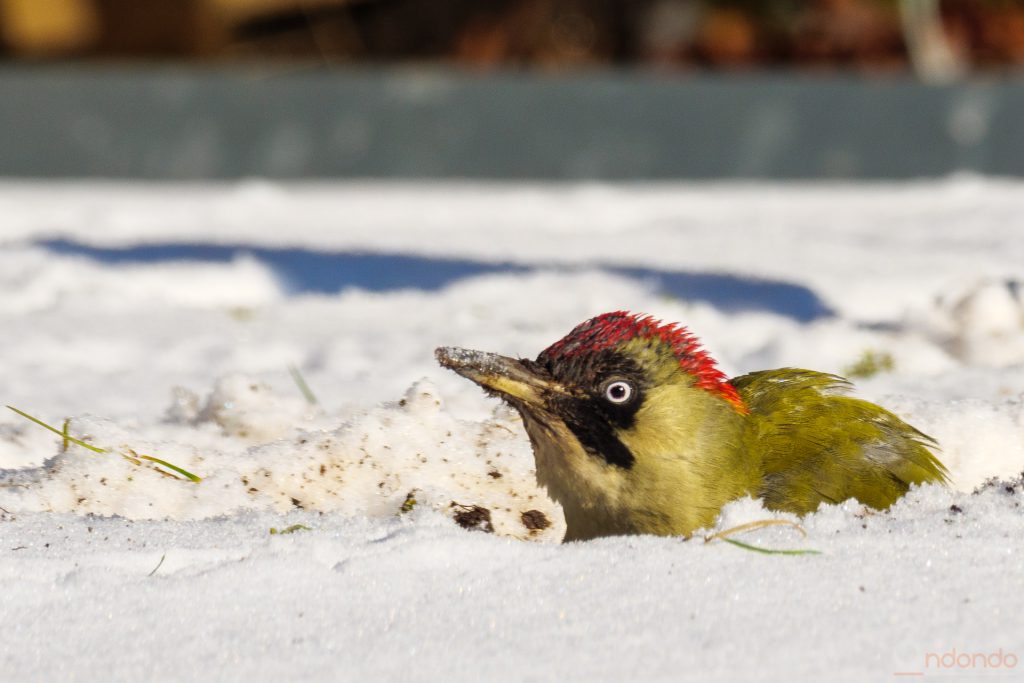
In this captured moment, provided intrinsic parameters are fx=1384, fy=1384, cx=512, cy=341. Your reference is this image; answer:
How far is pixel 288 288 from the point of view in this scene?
13.3ft

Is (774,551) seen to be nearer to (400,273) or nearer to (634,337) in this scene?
(634,337)

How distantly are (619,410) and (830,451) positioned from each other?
1.04ft

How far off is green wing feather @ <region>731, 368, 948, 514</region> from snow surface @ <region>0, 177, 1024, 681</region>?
0.15 ft

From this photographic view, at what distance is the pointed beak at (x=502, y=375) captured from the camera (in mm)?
1946

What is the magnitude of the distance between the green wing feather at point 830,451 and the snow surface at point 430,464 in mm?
46

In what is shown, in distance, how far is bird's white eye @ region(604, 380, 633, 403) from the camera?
6.44ft

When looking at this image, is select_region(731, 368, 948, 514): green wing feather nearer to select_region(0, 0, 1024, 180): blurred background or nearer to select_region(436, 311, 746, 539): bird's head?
select_region(436, 311, 746, 539): bird's head

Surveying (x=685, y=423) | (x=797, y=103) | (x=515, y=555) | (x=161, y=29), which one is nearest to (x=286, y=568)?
(x=515, y=555)

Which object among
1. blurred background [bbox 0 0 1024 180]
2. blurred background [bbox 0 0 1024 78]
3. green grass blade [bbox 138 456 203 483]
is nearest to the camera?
green grass blade [bbox 138 456 203 483]

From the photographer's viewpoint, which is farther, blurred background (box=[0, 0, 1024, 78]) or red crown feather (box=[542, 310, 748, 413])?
blurred background (box=[0, 0, 1024, 78])

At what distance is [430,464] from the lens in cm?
222

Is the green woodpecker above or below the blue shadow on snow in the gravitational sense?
above

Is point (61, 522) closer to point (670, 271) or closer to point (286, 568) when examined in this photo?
point (286, 568)

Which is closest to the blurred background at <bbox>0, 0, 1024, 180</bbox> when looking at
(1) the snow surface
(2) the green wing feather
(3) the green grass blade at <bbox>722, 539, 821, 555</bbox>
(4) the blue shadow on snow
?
(1) the snow surface
